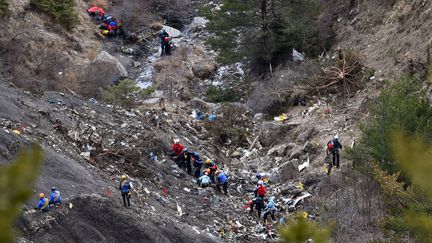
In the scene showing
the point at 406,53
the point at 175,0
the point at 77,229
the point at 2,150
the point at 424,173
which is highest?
the point at 175,0

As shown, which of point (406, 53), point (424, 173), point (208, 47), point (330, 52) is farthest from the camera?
point (208, 47)

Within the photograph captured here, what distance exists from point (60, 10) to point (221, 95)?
844 centimetres

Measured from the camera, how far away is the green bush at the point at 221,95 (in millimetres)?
27056

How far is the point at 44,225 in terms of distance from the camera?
467 inches

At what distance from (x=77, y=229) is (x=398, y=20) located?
15.7 m

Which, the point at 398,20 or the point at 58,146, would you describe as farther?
the point at 398,20

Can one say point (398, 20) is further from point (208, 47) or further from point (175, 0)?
point (175, 0)

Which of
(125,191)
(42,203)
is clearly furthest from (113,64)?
(42,203)

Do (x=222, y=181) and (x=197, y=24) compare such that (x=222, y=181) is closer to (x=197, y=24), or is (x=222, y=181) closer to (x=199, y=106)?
(x=199, y=106)

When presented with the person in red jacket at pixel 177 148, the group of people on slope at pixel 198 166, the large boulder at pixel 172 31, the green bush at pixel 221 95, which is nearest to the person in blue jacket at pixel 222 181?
the group of people on slope at pixel 198 166

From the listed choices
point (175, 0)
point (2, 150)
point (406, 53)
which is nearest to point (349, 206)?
point (2, 150)

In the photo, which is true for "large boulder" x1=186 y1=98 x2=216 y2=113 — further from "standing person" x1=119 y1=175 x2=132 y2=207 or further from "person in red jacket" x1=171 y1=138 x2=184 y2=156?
"standing person" x1=119 y1=175 x2=132 y2=207

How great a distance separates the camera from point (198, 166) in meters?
18.9

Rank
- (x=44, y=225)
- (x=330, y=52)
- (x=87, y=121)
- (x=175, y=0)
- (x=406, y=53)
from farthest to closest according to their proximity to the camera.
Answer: (x=175, y=0) < (x=330, y=52) < (x=406, y=53) < (x=87, y=121) < (x=44, y=225)
